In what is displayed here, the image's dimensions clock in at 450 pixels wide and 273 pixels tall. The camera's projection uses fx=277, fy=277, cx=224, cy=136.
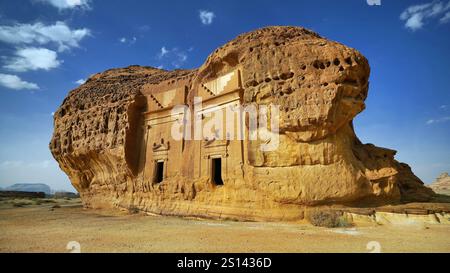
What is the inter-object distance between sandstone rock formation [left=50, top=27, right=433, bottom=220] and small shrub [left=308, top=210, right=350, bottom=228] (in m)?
0.45

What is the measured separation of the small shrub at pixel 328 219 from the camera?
940 cm

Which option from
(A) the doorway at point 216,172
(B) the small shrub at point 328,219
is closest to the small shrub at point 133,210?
(A) the doorway at point 216,172

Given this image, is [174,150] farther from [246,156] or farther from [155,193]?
[246,156]

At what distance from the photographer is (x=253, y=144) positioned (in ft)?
39.0

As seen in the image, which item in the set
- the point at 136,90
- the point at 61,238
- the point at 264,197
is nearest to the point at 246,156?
the point at 264,197

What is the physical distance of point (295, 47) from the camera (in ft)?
38.0

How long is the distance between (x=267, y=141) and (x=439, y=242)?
639cm

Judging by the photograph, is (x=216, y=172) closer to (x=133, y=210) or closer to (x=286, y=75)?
(x=133, y=210)

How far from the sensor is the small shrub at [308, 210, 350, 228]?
9398 mm

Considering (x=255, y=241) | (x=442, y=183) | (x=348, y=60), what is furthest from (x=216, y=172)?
(x=442, y=183)

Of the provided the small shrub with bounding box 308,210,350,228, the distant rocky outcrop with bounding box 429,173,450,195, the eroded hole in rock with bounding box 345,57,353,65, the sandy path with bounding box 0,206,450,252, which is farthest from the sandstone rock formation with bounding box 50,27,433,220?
the distant rocky outcrop with bounding box 429,173,450,195

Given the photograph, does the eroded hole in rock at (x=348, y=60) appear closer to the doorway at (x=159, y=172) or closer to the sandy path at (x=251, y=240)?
the sandy path at (x=251, y=240)

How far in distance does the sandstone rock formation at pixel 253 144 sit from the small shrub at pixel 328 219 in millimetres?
454

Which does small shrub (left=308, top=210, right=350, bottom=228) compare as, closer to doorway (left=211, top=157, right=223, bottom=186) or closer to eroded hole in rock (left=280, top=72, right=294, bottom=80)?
doorway (left=211, top=157, right=223, bottom=186)
